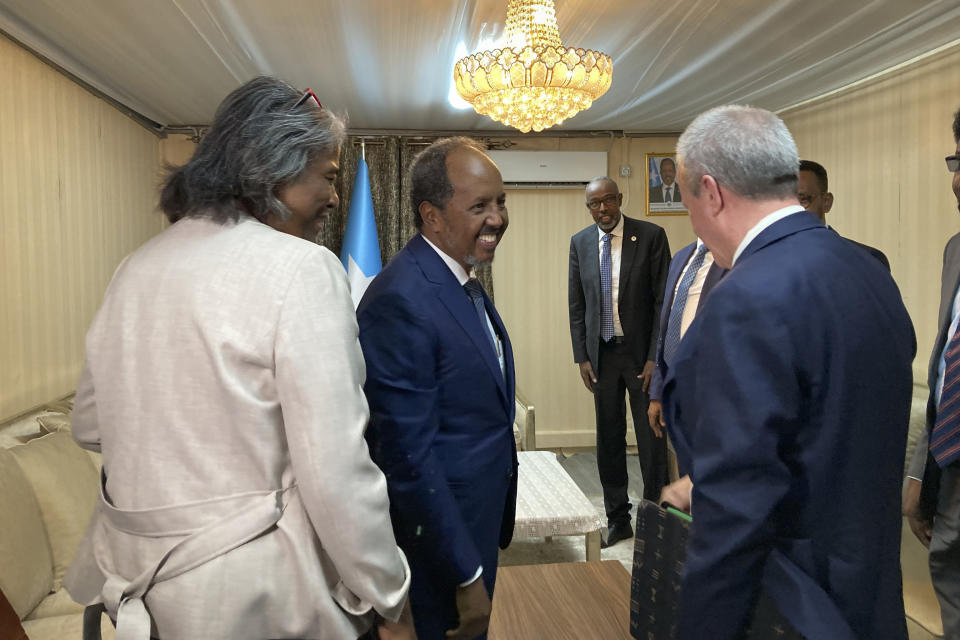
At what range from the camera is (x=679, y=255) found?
2709 mm

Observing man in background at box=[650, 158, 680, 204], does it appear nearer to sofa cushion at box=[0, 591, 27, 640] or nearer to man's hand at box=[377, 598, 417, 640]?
man's hand at box=[377, 598, 417, 640]

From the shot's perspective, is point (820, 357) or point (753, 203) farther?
point (753, 203)

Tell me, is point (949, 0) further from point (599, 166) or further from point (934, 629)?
point (599, 166)

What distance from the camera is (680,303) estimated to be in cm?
259

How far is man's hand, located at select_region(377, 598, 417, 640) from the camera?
1.10 metres

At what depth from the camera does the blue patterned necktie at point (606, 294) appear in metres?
3.55

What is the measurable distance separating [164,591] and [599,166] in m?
4.81

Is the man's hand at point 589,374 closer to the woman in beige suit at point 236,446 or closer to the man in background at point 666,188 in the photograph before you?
the man in background at point 666,188

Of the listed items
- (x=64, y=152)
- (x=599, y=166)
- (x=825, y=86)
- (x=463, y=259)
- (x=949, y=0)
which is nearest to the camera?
(x=463, y=259)

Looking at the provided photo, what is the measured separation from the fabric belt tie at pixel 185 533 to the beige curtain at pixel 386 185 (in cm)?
421

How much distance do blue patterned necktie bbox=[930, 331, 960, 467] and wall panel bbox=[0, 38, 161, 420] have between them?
10.2ft

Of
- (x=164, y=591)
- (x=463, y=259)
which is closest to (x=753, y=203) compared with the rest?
(x=463, y=259)

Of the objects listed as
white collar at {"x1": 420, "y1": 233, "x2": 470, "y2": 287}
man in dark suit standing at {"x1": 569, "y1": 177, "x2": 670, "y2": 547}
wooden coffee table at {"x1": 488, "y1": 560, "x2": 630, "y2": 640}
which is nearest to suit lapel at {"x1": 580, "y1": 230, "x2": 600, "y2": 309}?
man in dark suit standing at {"x1": 569, "y1": 177, "x2": 670, "y2": 547}

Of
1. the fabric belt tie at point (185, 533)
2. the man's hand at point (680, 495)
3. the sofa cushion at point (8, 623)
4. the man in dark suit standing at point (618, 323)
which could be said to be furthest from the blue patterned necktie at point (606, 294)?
the sofa cushion at point (8, 623)
